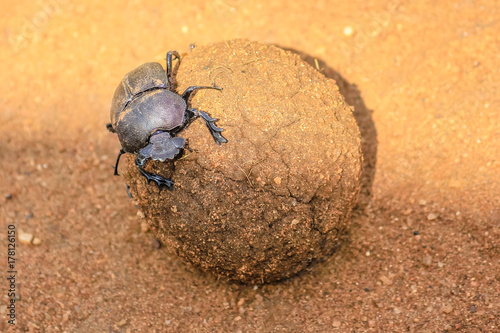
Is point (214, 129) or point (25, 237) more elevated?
point (214, 129)

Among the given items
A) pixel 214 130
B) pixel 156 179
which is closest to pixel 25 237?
pixel 156 179

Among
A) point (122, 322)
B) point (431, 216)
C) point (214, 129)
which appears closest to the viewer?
point (214, 129)

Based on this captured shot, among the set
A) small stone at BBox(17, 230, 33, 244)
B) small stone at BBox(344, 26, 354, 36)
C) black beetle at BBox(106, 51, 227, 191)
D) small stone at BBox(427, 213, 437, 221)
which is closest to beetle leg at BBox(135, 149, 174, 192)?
black beetle at BBox(106, 51, 227, 191)

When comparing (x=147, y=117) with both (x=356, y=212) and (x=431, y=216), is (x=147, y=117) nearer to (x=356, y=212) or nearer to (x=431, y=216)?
(x=356, y=212)

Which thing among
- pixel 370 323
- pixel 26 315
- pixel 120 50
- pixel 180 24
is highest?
pixel 180 24

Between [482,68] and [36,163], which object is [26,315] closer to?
[36,163]

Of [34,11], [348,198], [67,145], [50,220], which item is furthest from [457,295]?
[34,11]
